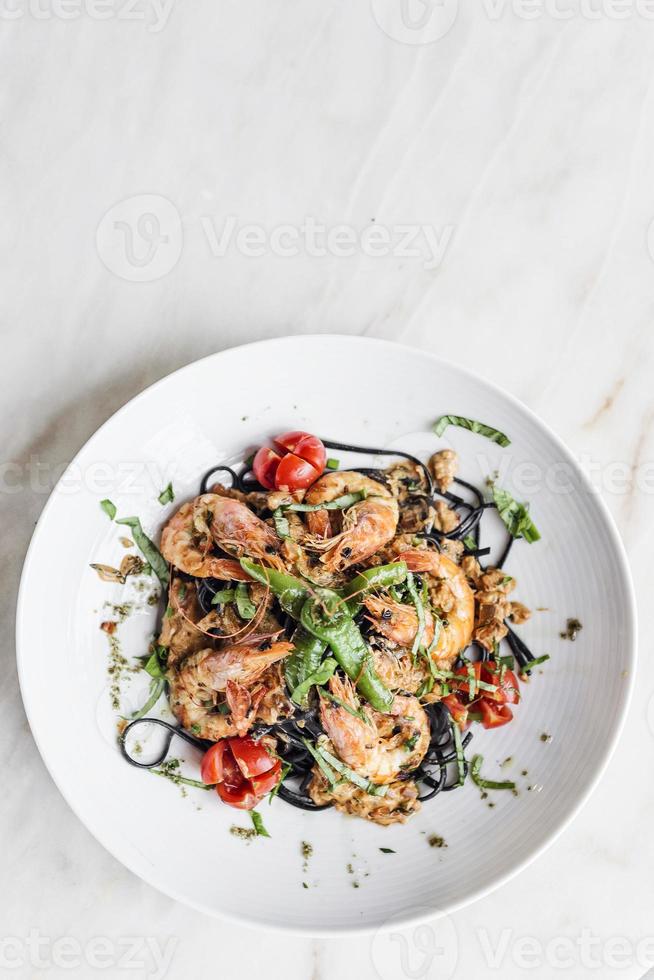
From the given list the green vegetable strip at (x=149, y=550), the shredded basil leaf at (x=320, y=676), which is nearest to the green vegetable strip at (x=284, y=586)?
the shredded basil leaf at (x=320, y=676)

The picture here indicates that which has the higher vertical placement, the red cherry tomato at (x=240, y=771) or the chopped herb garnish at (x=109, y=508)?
the chopped herb garnish at (x=109, y=508)

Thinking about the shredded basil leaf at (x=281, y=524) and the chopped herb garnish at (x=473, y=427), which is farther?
the chopped herb garnish at (x=473, y=427)

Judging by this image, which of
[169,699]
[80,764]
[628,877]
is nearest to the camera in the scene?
[80,764]

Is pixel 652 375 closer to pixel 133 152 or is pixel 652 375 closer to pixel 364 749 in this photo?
pixel 364 749

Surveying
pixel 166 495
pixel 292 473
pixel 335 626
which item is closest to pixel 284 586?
pixel 335 626

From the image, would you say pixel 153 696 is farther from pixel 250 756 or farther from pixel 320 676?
pixel 320 676

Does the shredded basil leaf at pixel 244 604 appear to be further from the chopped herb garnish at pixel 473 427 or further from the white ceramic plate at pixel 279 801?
the chopped herb garnish at pixel 473 427

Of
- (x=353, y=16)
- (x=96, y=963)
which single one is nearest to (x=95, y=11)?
(x=353, y=16)
